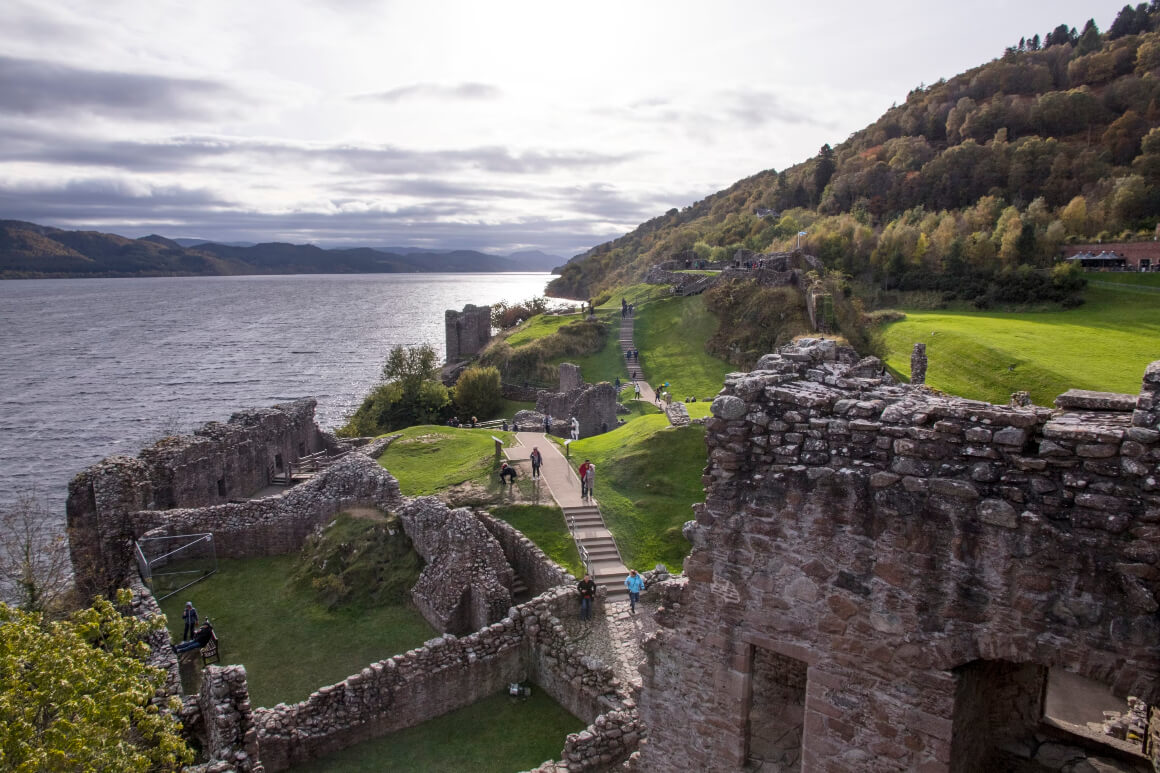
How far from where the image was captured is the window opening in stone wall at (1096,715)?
8.62 metres

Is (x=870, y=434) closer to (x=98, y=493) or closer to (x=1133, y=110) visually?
(x=98, y=493)

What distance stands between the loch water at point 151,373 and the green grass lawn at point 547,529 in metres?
33.6

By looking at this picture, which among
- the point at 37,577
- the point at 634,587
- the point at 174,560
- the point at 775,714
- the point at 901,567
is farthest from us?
the point at 37,577

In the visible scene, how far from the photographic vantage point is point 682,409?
96.2 feet

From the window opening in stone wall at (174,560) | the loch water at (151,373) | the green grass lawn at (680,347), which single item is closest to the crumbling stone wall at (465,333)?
the loch water at (151,373)

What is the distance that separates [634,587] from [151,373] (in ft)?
314

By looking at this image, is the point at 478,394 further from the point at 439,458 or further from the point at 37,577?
the point at 37,577

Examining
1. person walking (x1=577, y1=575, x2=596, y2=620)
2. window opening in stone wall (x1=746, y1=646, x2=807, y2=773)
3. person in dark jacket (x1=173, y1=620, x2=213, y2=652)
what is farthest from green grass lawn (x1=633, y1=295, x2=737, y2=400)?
window opening in stone wall (x1=746, y1=646, x2=807, y2=773)

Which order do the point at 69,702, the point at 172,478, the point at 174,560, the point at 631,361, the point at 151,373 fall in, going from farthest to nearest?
the point at 151,373 < the point at 631,361 < the point at 172,478 < the point at 174,560 < the point at 69,702

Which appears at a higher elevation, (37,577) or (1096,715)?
(1096,715)

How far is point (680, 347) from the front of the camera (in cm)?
4853

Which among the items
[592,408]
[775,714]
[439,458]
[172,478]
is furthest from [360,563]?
[592,408]

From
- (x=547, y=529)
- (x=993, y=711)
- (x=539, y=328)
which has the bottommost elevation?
(x=547, y=529)

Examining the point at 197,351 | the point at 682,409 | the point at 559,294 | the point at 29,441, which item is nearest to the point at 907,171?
the point at 682,409
